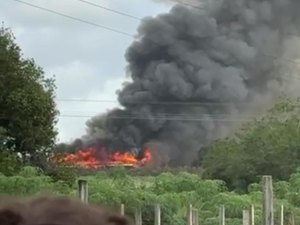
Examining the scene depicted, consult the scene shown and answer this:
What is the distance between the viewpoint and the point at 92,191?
1614 centimetres

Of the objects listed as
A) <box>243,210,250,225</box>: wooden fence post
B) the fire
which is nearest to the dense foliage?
<box>243,210,250,225</box>: wooden fence post

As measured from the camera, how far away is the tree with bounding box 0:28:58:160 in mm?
23031

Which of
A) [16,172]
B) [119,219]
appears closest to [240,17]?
[16,172]

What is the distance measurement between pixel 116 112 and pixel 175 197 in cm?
3650

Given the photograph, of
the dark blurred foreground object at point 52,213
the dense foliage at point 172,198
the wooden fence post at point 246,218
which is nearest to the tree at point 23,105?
the dense foliage at point 172,198

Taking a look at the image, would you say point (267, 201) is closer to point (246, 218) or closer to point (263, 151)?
point (246, 218)

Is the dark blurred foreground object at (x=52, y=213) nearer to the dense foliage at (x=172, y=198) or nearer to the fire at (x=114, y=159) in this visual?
the dense foliage at (x=172, y=198)

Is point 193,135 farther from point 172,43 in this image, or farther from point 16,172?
point 16,172

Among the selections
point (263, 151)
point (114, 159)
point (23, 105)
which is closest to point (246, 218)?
point (23, 105)

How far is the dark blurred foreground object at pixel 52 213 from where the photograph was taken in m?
1.01

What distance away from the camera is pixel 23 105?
23.0m

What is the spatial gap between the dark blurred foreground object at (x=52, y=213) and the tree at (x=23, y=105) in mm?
21883

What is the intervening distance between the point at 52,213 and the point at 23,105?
22155 mm

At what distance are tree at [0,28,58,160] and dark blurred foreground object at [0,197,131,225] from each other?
862 inches
